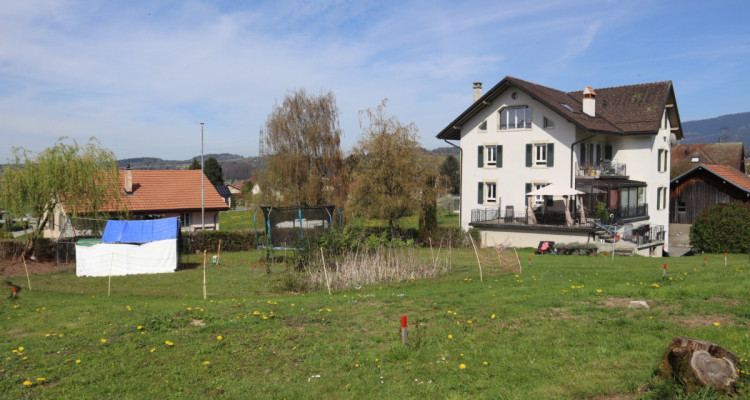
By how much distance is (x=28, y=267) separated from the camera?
24.5 metres

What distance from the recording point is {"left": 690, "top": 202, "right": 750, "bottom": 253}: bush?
29.7 meters

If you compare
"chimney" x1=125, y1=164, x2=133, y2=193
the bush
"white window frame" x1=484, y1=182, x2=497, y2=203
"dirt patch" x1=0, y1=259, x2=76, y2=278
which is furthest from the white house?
"chimney" x1=125, y1=164, x2=133, y2=193

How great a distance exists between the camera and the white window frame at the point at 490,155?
1471 inches

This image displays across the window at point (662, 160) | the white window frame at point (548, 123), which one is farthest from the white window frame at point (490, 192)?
the window at point (662, 160)

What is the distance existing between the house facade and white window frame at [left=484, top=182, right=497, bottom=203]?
20.9 metres

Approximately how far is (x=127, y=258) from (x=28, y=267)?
585cm

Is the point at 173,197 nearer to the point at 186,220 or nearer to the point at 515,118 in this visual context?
the point at 186,220

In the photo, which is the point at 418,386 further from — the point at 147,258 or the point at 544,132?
the point at 544,132

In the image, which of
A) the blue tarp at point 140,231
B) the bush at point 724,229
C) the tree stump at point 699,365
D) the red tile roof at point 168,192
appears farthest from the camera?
the red tile roof at point 168,192

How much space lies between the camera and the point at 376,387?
22.4ft

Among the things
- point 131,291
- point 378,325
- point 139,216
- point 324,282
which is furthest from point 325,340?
point 139,216

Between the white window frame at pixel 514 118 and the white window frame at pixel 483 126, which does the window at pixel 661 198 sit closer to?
the white window frame at pixel 514 118

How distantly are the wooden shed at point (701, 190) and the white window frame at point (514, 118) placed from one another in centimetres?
1656

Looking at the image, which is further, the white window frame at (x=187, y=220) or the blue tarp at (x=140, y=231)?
the white window frame at (x=187, y=220)
